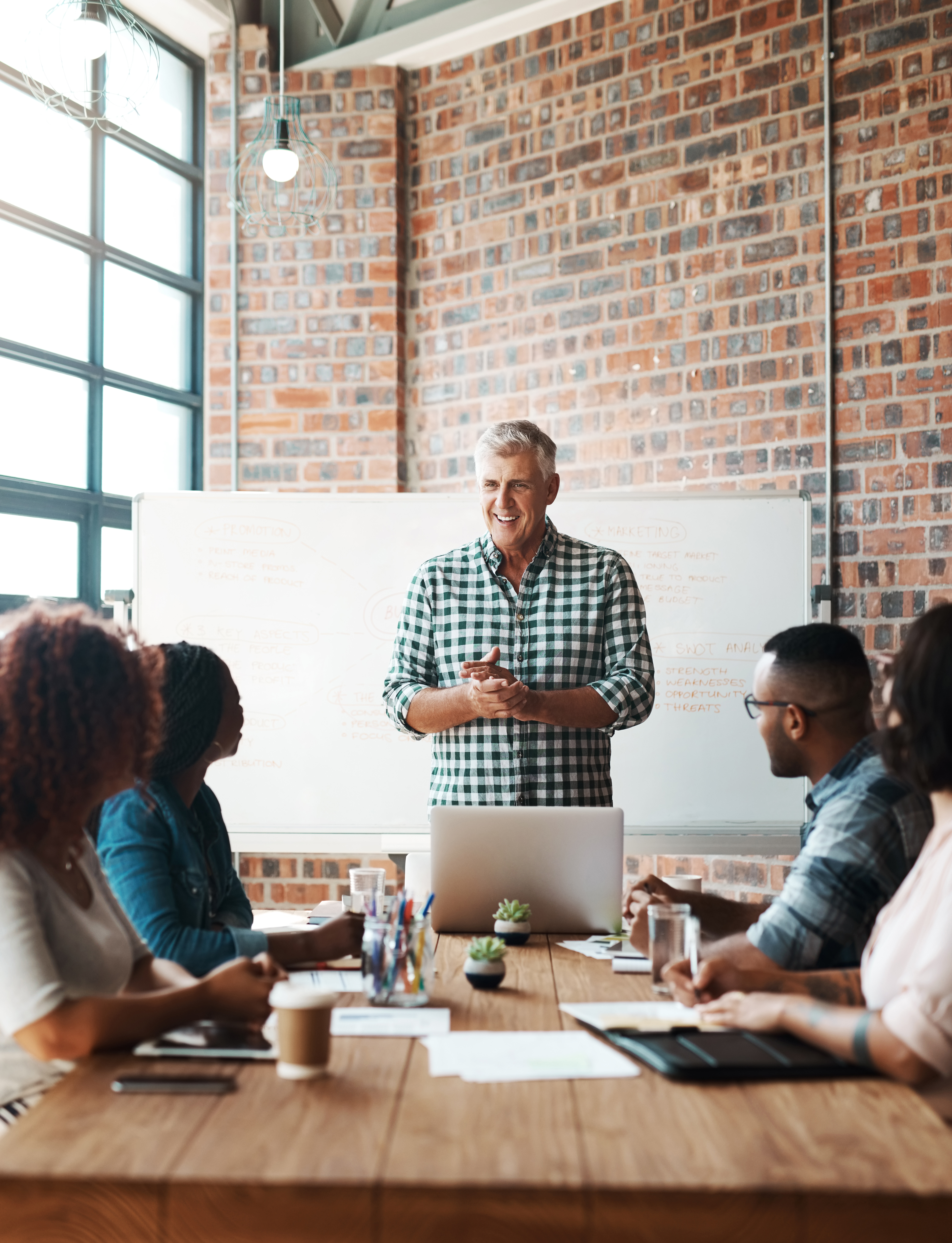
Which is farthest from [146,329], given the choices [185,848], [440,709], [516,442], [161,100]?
[185,848]

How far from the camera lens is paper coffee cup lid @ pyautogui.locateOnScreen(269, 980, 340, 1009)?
128 cm

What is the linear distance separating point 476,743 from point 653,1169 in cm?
169

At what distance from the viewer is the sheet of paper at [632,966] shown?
1.84 meters

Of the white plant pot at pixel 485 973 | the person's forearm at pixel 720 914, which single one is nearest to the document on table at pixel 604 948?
the person's forearm at pixel 720 914

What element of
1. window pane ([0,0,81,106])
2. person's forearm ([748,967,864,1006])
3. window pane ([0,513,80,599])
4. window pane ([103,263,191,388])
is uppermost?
window pane ([0,0,81,106])

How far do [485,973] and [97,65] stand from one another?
376 centimetres

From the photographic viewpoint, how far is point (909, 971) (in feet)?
4.17

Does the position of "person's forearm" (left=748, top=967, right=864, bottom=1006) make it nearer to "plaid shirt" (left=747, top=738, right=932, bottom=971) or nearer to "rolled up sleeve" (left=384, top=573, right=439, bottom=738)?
"plaid shirt" (left=747, top=738, right=932, bottom=971)

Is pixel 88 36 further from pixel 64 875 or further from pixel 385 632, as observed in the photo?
pixel 64 875

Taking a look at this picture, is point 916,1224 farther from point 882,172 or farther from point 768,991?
point 882,172

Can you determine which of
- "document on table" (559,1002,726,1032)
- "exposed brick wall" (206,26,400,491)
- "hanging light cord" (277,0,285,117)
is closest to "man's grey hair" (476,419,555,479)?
"document on table" (559,1002,726,1032)

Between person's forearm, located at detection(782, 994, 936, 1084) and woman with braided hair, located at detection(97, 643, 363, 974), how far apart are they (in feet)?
2.39

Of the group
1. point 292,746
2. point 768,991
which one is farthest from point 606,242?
point 768,991

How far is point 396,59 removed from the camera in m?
4.33
